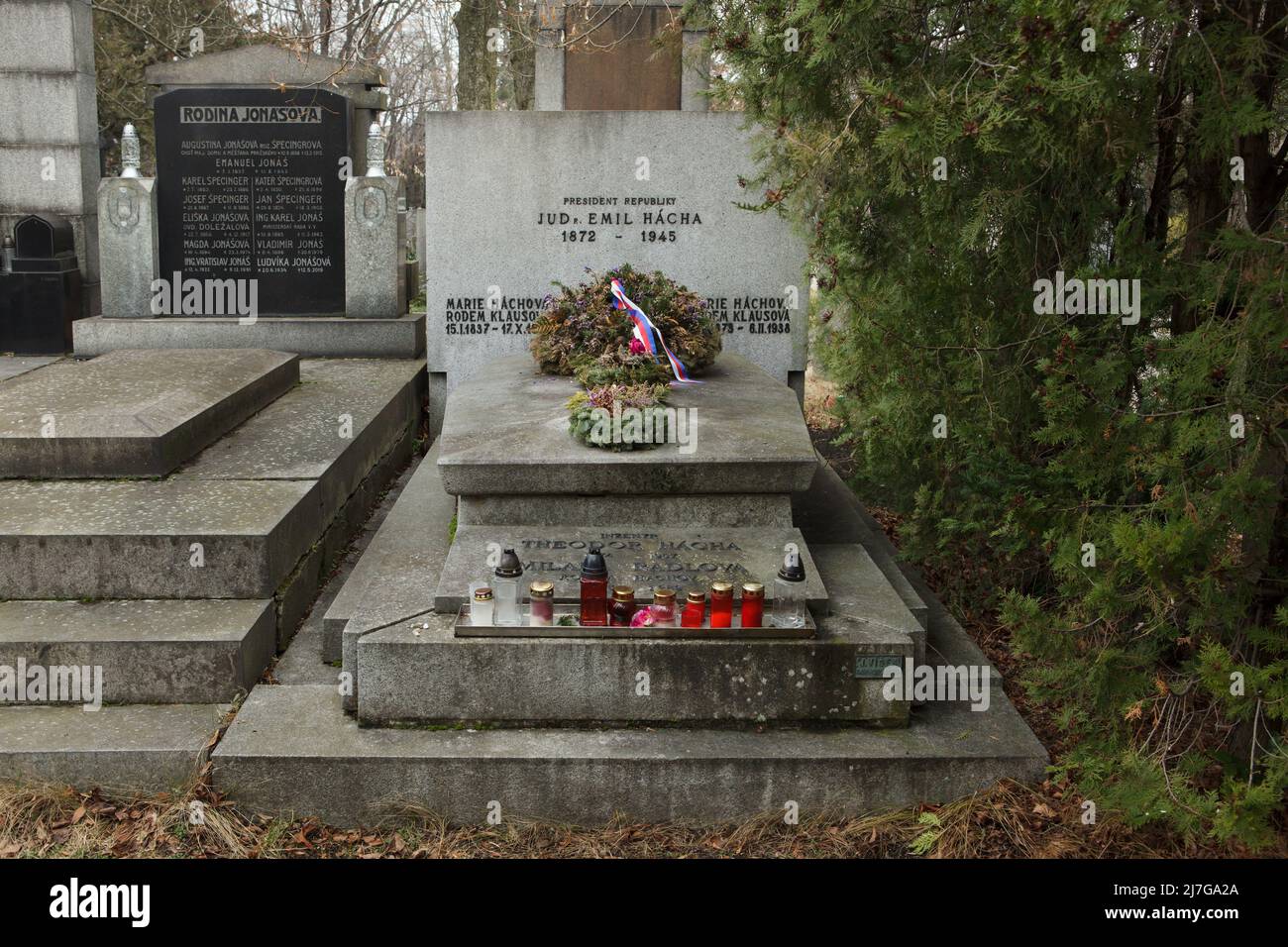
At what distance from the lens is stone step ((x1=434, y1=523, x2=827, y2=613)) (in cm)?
495

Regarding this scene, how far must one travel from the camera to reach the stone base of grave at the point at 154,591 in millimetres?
4695

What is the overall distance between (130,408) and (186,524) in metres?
1.30

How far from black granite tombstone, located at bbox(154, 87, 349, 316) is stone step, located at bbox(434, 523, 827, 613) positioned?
538 cm

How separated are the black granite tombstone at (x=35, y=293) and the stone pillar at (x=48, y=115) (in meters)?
0.44

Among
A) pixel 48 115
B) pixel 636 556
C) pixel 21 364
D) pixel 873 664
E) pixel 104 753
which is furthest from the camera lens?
pixel 48 115

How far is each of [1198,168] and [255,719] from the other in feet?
13.8

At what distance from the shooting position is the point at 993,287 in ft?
18.5

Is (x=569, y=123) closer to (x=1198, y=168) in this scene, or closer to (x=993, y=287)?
(x=993, y=287)

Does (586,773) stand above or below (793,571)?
below

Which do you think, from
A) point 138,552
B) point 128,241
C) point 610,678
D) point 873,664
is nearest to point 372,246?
point 128,241

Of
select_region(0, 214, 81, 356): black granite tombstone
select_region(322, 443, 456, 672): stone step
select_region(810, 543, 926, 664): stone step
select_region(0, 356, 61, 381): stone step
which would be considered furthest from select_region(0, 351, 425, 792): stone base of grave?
select_region(0, 214, 81, 356): black granite tombstone

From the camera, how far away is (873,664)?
4.71m

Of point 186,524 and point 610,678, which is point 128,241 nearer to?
point 186,524

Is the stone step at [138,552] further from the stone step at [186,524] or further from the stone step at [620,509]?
the stone step at [620,509]
